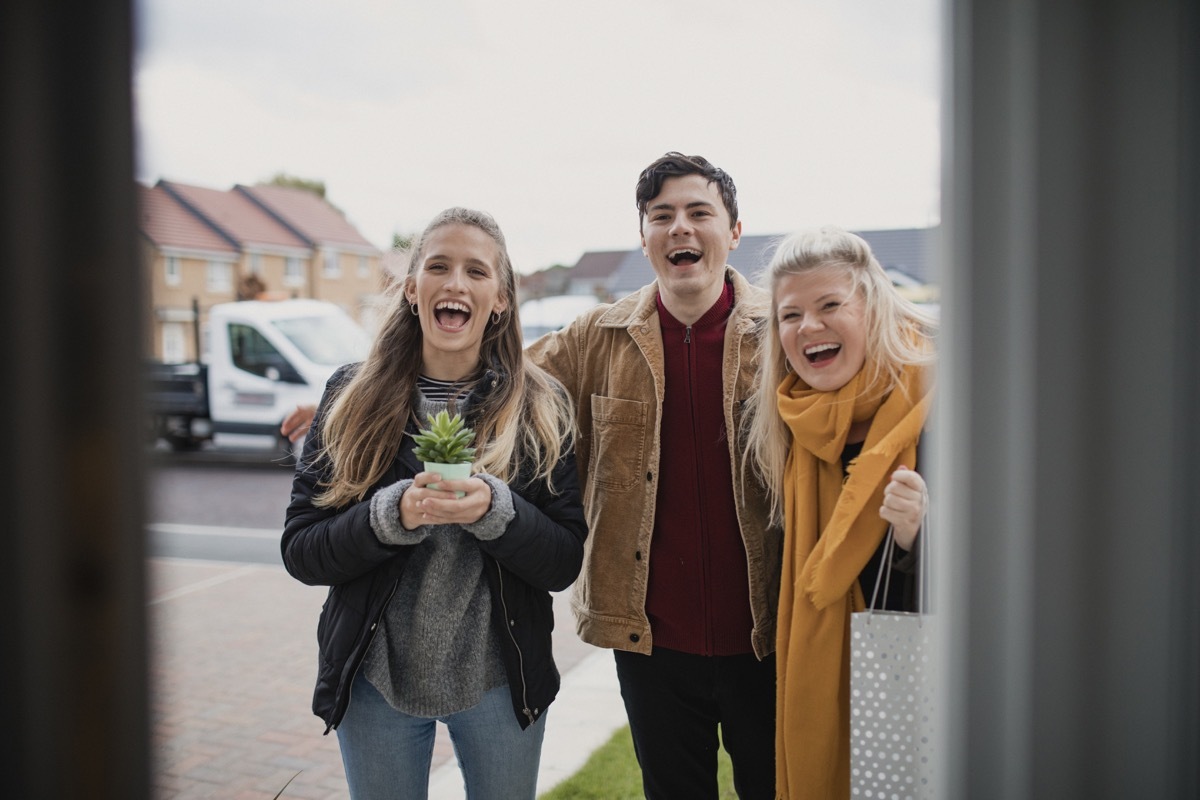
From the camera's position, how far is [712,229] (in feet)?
7.16

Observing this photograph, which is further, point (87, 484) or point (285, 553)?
point (285, 553)

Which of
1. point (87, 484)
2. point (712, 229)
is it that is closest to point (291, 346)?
point (712, 229)

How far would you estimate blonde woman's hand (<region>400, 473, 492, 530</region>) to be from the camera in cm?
163

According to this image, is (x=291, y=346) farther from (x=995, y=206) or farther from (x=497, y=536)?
(x=995, y=206)

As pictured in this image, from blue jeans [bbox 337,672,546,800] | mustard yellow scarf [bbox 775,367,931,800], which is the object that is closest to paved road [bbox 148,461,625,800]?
blue jeans [bbox 337,672,546,800]

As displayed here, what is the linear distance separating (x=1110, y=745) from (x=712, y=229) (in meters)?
1.66

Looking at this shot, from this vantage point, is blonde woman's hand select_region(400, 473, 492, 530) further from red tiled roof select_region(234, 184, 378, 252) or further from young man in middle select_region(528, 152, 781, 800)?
red tiled roof select_region(234, 184, 378, 252)

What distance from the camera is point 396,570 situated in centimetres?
178

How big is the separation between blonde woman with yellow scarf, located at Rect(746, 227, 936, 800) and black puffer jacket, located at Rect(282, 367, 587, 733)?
47 centimetres

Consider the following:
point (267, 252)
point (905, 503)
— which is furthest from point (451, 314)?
point (267, 252)

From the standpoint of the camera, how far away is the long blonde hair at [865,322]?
5.78 ft

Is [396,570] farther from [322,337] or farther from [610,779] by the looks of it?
[322,337]

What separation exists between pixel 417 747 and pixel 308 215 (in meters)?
21.6

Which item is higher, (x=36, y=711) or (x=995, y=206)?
(x=995, y=206)
